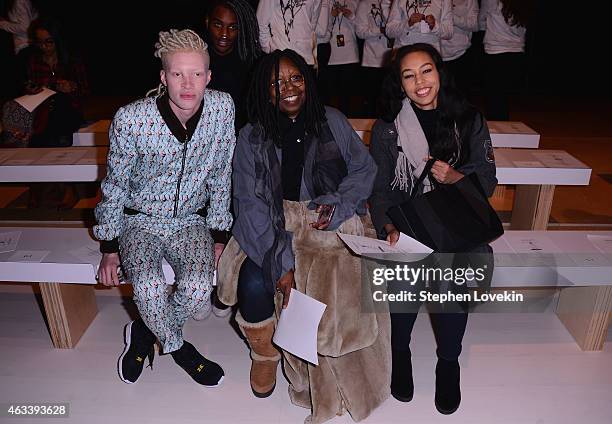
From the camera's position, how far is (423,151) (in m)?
2.03

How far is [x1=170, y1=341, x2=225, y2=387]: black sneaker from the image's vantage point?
2131 millimetres

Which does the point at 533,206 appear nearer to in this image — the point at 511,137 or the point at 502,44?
the point at 511,137

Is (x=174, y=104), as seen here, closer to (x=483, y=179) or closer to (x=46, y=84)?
(x=483, y=179)

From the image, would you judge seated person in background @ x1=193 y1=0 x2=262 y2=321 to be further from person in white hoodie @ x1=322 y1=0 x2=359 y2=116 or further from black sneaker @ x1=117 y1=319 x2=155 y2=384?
person in white hoodie @ x1=322 y1=0 x2=359 y2=116

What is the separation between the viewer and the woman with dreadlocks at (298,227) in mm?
1872

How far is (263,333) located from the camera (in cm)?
201

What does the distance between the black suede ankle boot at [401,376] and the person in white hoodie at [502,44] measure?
2.81 m

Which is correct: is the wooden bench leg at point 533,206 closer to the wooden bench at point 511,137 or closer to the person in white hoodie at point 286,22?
the wooden bench at point 511,137

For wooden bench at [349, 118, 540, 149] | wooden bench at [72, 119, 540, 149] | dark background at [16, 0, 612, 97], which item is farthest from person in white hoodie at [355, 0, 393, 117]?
dark background at [16, 0, 612, 97]

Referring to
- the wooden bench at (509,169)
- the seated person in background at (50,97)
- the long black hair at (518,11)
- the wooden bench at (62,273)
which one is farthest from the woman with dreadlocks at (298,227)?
the long black hair at (518,11)

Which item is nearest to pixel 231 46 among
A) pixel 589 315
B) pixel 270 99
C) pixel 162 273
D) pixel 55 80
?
pixel 270 99

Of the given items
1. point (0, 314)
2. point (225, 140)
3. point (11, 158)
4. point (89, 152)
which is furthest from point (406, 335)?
point (11, 158)

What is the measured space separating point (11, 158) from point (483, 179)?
2384 mm

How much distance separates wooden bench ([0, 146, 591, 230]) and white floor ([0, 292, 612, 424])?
2.25 feet
